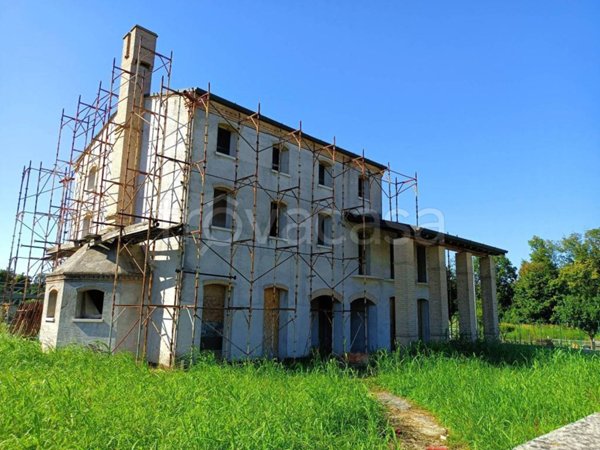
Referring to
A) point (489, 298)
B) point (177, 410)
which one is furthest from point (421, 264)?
point (177, 410)

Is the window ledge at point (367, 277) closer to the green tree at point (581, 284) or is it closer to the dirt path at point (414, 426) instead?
the dirt path at point (414, 426)

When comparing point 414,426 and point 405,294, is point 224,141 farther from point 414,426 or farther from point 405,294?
point 414,426

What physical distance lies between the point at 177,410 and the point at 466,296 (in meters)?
18.5

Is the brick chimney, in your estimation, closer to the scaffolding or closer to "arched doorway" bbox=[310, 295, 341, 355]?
the scaffolding

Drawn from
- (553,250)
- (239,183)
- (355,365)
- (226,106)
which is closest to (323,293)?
(355,365)

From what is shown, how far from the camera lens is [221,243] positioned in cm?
1512

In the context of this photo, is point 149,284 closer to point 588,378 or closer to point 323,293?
point 323,293

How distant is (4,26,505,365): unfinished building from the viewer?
14414 millimetres

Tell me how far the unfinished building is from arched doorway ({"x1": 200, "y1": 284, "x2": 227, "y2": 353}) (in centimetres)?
4

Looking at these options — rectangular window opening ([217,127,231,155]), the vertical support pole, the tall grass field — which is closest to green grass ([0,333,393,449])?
the tall grass field

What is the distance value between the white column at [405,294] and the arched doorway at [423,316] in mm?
3926

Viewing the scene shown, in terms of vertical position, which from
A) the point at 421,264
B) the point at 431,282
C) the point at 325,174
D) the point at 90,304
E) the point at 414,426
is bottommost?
the point at 414,426

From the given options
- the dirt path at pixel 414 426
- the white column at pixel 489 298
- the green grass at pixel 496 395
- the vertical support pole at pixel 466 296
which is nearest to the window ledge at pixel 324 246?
the green grass at pixel 496 395

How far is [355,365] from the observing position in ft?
49.6
